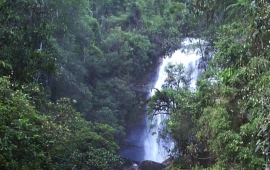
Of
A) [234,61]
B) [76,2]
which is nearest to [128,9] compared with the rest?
[76,2]

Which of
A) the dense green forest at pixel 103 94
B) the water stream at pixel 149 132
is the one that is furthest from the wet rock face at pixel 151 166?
the water stream at pixel 149 132

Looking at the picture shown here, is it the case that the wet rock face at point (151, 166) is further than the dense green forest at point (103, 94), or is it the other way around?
the wet rock face at point (151, 166)

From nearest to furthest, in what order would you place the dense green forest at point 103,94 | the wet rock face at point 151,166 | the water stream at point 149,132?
the dense green forest at point 103,94
the wet rock face at point 151,166
the water stream at point 149,132

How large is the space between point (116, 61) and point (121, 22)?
13.0ft

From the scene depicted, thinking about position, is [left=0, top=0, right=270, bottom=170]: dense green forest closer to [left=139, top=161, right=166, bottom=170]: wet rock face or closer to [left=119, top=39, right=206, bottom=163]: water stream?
[left=119, top=39, right=206, bottom=163]: water stream

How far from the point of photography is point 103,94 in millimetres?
16719

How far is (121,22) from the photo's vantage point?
69.6 ft

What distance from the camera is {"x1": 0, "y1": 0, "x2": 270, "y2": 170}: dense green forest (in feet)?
21.6

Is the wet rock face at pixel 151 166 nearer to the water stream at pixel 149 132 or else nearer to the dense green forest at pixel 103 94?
the dense green forest at pixel 103 94

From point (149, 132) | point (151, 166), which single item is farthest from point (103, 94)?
point (151, 166)

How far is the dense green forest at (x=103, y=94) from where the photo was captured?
6.58 metres

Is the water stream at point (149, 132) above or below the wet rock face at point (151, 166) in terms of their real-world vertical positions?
above

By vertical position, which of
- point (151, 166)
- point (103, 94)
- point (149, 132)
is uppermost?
point (103, 94)

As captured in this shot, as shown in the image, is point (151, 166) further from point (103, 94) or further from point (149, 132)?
point (103, 94)
